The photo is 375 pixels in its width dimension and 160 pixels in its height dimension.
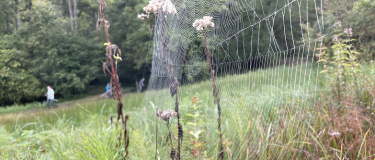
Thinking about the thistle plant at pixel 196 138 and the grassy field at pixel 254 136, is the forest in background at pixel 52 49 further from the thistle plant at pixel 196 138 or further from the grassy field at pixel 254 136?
the thistle plant at pixel 196 138

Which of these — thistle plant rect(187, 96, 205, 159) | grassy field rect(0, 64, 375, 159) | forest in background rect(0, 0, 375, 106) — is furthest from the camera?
forest in background rect(0, 0, 375, 106)

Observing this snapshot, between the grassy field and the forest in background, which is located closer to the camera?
the grassy field

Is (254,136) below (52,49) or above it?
below

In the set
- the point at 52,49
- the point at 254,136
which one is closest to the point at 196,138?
the point at 254,136

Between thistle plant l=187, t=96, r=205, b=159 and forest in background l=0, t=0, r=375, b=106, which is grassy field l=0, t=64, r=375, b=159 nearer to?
thistle plant l=187, t=96, r=205, b=159

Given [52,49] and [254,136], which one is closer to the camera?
[254,136]

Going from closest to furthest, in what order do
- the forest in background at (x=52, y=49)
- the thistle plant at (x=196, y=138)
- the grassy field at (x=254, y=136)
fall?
the thistle plant at (x=196, y=138), the grassy field at (x=254, y=136), the forest in background at (x=52, y=49)

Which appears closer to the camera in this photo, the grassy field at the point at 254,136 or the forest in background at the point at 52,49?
the grassy field at the point at 254,136

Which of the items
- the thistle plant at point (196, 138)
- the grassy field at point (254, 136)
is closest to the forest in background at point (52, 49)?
the grassy field at point (254, 136)

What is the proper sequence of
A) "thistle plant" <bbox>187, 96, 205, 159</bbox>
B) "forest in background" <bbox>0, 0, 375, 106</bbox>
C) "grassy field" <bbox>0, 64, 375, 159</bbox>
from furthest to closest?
"forest in background" <bbox>0, 0, 375, 106</bbox>, "grassy field" <bbox>0, 64, 375, 159</bbox>, "thistle plant" <bbox>187, 96, 205, 159</bbox>

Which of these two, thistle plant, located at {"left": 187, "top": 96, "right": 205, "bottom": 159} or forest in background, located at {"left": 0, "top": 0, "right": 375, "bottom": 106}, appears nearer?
thistle plant, located at {"left": 187, "top": 96, "right": 205, "bottom": 159}

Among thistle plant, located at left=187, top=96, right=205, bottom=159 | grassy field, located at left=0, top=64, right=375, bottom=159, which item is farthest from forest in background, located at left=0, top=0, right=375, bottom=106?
thistle plant, located at left=187, top=96, right=205, bottom=159

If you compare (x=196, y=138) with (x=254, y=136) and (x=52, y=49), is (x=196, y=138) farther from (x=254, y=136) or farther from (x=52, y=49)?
(x=52, y=49)

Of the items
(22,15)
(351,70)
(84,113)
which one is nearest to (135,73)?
(22,15)
